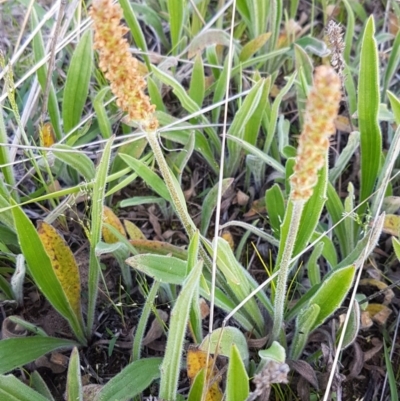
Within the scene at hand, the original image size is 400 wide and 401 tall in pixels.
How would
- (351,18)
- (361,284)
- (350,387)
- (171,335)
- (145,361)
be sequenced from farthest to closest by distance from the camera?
1. (351,18)
2. (361,284)
3. (350,387)
4. (145,361)
5. (171,335)

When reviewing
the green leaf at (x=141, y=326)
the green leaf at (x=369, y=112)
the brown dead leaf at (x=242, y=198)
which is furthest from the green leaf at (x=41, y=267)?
the green leaf at (x=369, y=112)

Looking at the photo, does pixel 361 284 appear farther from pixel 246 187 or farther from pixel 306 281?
pixel 246 187

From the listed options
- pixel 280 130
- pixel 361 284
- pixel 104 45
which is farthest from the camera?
pixel 280 130

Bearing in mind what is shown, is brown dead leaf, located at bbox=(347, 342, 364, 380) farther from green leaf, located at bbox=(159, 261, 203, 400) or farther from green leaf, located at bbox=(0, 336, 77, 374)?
green leaf, located at bbox=(0, 336, 77, 374)

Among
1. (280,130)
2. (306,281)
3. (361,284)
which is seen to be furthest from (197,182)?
(361,284)

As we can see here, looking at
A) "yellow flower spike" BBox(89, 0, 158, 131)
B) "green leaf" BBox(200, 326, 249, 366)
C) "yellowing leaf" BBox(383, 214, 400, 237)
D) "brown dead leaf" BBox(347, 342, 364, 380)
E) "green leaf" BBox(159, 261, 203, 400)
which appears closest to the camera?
"yellow flower spike" BBox(89, 0, 158, 131)

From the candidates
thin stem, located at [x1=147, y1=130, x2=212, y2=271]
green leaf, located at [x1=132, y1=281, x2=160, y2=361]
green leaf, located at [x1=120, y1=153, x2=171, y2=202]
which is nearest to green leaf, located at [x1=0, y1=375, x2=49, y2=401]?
green leaf, located at [x1=132, y1=281, x2=160, y2=361]
